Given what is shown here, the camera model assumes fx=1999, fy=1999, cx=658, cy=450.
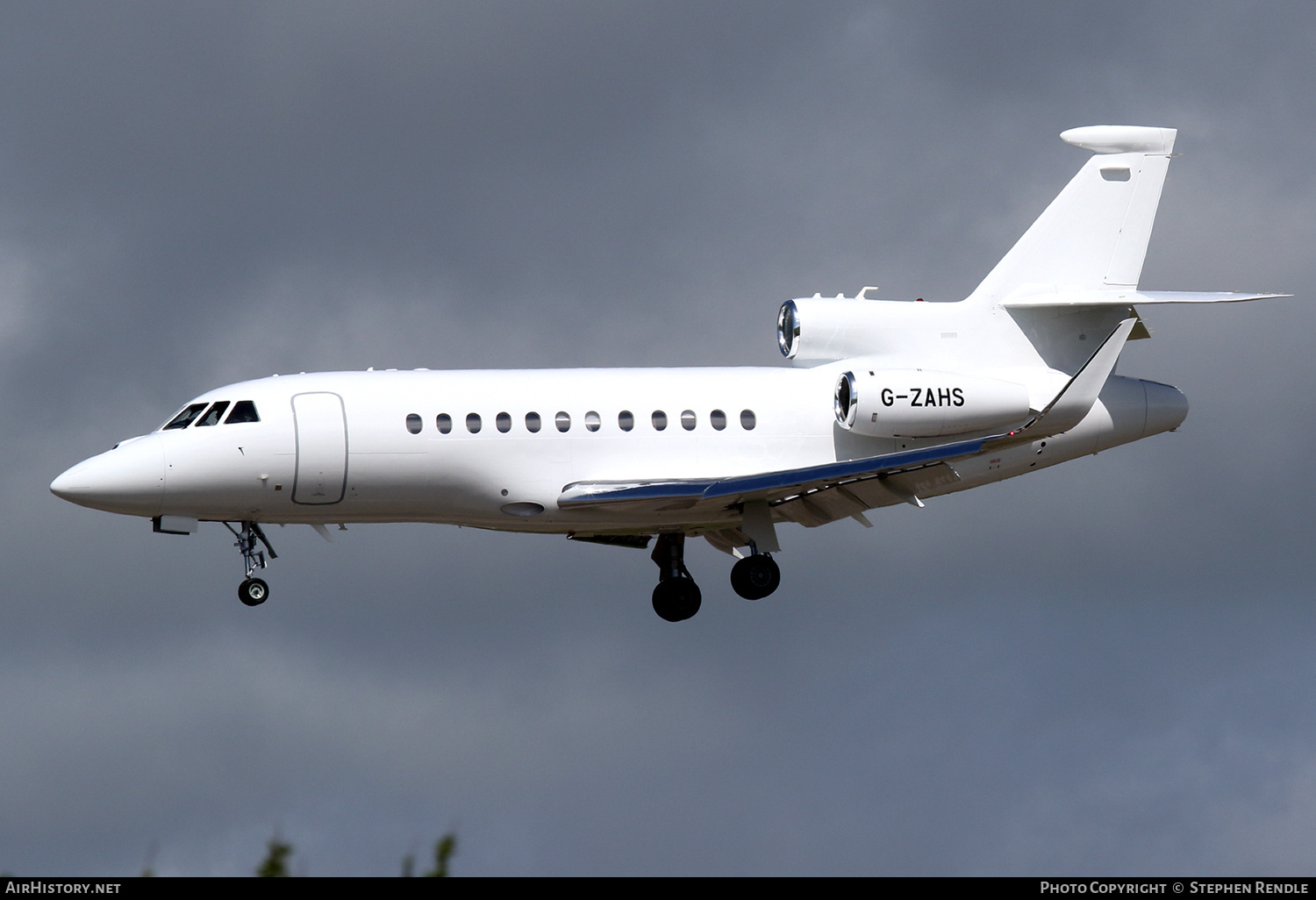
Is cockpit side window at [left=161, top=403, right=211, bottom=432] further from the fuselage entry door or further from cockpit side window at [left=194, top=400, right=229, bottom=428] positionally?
the fuselage entry door

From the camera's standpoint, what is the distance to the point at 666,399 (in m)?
38.2

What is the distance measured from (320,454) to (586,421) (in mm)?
4987

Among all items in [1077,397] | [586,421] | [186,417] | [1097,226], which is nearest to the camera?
[186,417]

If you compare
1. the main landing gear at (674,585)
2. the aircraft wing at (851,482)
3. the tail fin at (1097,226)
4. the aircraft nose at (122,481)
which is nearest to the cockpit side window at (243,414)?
the aircraft nose at (122,481)

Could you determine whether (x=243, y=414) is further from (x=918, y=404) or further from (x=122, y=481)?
(x=918, y=404)

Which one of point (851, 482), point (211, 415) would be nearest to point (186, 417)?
point (211, 415)

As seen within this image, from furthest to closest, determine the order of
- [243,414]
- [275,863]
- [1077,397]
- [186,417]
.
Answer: [1077,397]
[186,417]
[243,414]
[275,863]

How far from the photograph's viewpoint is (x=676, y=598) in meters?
41.6

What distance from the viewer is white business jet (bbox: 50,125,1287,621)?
36594mm

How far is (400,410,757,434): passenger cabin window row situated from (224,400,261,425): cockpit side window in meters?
1.06

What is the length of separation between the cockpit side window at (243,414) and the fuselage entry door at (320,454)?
2.49 ft

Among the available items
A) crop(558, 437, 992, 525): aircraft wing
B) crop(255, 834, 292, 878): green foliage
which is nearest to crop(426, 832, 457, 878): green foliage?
crop(255, 834, 292, 878): green foliage

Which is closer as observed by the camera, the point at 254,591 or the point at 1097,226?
the point at 254,591

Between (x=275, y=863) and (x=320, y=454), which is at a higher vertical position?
(x=320, y=454)
